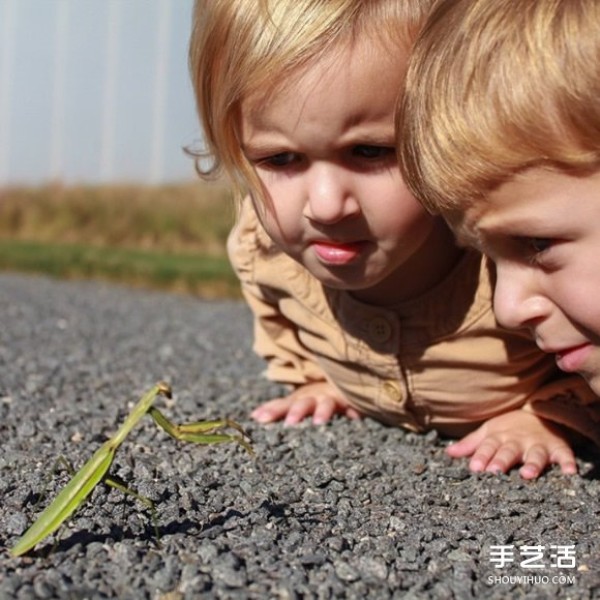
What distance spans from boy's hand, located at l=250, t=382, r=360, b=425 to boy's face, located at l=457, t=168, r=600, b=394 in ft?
3.33

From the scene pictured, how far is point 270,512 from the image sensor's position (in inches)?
80.4

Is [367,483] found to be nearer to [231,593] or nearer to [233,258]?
[231,593]

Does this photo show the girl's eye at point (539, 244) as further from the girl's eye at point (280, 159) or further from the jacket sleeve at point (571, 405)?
the jacket sleeve at point (571, 405)

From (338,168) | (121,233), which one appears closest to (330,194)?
(338,168)

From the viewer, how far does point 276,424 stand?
2982 millimetres

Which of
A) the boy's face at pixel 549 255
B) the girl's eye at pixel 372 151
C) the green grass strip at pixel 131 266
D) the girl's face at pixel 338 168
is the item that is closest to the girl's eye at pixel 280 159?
the girl's face at pixel 338 168

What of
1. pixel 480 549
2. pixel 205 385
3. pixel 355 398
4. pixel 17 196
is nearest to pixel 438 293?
pixel 355 398

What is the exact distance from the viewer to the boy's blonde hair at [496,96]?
1825mm

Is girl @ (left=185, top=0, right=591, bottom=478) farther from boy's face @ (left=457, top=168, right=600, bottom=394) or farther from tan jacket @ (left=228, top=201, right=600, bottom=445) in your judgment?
boy's face @ (left=457, top=168, right=600, bottom=394)

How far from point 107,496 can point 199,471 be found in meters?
0.31

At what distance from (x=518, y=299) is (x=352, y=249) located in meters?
0.46

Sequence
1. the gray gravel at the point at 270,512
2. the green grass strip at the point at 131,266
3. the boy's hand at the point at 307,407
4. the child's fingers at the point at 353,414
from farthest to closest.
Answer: the green grass strip at the point at 131,266
the child's fingers at the point at 353,414
the boy's hand at the point at 307,407
the gray gravel at the point at 270,512

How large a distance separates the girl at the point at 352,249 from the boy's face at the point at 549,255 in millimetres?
298

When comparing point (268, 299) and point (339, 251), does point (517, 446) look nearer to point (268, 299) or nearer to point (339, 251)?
point (339, 251)
